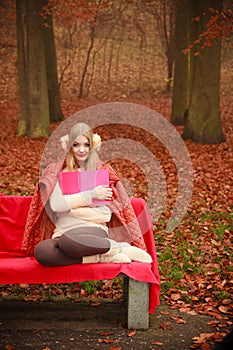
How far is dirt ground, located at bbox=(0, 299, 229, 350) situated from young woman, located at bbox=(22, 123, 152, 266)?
23.5 inches

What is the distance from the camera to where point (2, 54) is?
2561cm

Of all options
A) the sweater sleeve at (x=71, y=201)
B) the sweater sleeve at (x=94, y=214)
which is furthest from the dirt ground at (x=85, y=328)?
the sweater sleeve at (x=71, y=201)

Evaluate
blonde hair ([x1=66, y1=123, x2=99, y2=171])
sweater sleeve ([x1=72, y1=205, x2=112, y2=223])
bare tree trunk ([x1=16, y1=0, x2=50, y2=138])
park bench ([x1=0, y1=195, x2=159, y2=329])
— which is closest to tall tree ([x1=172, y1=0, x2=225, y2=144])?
bare tree trunk ([x1=16, y1=0, x2=50, y2=138])

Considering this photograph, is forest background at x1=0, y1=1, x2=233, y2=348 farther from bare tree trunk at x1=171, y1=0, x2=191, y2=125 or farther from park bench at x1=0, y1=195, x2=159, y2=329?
bare tree trunk at x1=171, y1=0, x2=191, y2=125

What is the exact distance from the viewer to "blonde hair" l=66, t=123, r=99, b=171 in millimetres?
4961

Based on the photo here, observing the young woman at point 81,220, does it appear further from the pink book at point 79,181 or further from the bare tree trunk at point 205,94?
the bare tree trunk at point 205,94

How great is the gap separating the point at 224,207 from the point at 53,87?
10779 millimetres

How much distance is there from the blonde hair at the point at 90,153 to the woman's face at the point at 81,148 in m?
0.03

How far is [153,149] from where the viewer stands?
1460 cm

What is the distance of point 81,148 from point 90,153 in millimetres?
115

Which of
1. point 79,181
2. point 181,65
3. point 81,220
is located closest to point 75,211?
point 81,220

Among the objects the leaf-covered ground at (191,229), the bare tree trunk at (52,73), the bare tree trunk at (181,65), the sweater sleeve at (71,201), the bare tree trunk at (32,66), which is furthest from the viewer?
the bare tree trunk at (52,73)

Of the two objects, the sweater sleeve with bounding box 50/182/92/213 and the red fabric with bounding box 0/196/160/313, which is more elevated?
the sweater sleeve with bounding box 50/182/92/213

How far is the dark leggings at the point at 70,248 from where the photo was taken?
4.66m
